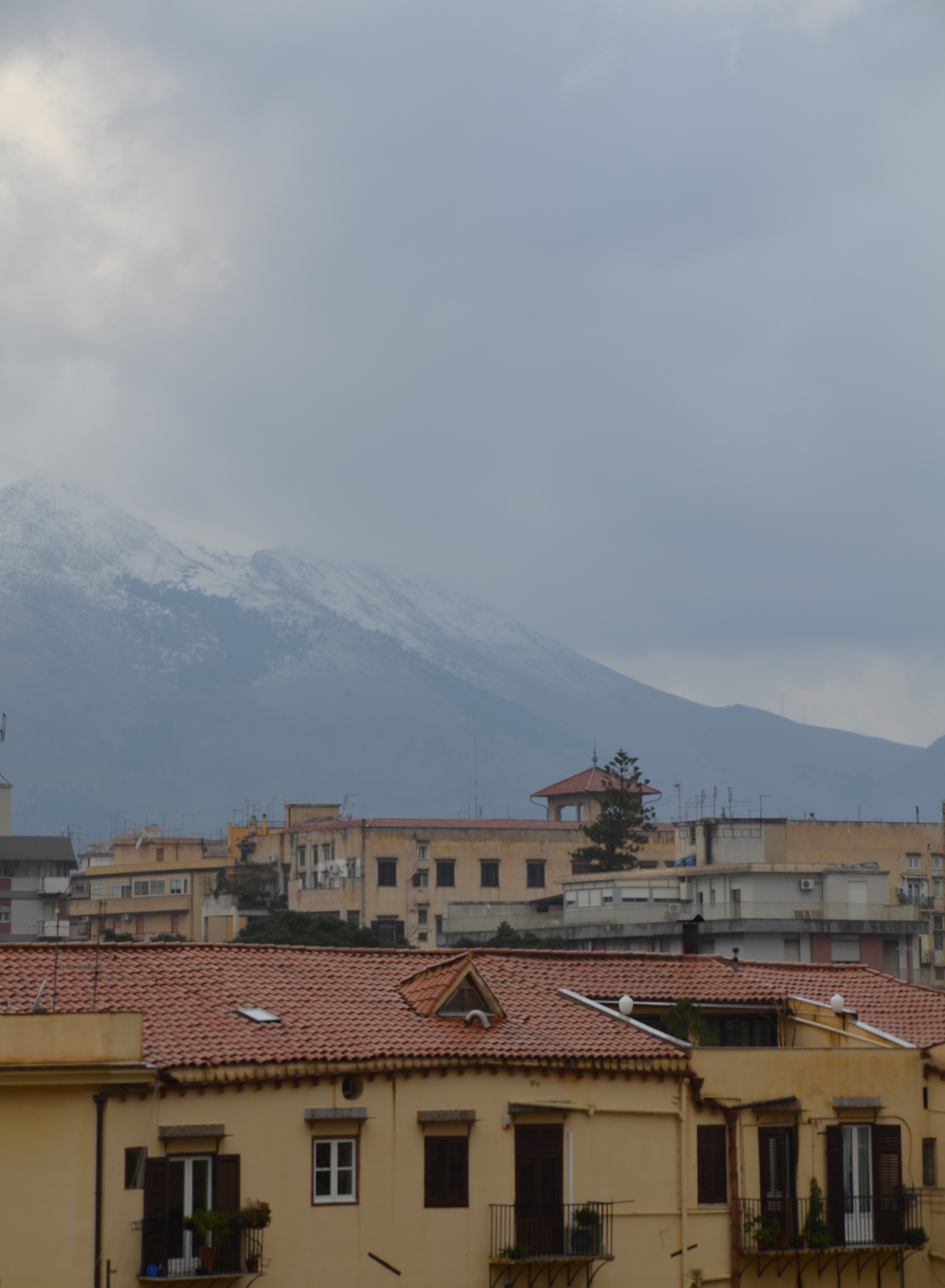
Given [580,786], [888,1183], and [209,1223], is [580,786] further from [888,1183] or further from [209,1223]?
[209,1223]

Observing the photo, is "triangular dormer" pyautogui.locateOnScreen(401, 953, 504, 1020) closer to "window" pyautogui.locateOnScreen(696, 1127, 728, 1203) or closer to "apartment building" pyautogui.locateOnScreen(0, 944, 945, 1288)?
"apartment building" pyautogui.locateOnScreen(0, 944, 945, 1288)

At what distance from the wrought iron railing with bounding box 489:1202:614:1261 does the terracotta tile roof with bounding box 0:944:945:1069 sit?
2.44m

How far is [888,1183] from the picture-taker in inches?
1373

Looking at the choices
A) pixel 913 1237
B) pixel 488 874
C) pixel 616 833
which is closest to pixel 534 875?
pixel 488 874

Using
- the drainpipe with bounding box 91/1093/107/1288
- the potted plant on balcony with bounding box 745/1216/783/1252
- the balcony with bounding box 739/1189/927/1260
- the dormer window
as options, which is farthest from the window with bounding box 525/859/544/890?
the drainpipe with bounding box 91/1093/107/1288

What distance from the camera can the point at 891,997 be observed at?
40312 mm

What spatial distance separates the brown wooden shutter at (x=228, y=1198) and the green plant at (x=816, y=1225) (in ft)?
34.0

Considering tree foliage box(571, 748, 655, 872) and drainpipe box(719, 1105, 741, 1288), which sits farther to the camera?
tree foliage box(571, 748, 655, 872)

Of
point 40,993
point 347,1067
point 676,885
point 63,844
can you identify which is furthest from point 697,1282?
point 63,844

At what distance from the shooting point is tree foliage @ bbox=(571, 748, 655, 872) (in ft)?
408

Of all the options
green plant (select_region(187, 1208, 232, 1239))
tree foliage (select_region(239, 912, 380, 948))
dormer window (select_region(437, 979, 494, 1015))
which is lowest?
green plant (select_region(187, 1208, 232, 1239))

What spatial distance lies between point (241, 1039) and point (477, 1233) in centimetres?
502

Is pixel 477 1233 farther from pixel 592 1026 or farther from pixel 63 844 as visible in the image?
pixel 63 844

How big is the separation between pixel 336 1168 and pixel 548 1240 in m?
3.85
